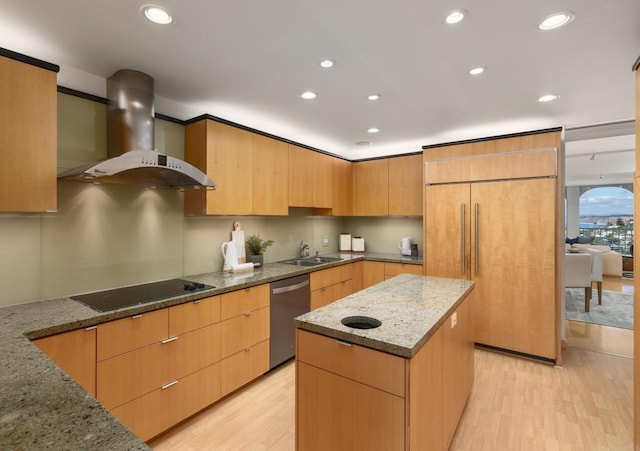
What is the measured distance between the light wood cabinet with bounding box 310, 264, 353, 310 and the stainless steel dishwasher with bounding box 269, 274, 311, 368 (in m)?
0.19

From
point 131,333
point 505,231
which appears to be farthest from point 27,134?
point 505,231

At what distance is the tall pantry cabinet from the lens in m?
3.12

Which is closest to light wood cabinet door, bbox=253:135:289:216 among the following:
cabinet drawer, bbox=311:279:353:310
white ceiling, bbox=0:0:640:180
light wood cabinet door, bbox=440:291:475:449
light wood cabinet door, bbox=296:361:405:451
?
white ceiling, bbox=0:0:640:180

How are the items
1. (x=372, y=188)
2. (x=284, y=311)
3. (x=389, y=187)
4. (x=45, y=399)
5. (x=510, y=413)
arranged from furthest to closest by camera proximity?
(x=372, y=188)
(x=389, y=187)
(x=284, y=311)
(x=510, y=413)
(x=45, y=399)

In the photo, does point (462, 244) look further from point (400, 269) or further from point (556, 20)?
point (556, 20)

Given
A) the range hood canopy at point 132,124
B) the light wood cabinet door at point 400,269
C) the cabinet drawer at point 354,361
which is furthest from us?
the light wood cabinet door at point 400,269

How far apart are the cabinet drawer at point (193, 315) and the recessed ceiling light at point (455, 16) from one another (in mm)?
2396

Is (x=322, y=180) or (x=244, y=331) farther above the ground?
(x=322, y=180)

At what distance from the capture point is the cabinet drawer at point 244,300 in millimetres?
2482

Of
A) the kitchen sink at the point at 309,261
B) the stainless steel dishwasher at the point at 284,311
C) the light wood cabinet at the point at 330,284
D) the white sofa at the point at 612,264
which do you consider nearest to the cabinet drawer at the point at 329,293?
the light wood cabinet at the point at 330,284

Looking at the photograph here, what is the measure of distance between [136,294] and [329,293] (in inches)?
81.6

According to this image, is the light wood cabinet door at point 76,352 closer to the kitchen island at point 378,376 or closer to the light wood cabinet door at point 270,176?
the kitchen island at point 378,376

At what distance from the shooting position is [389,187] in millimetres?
4500

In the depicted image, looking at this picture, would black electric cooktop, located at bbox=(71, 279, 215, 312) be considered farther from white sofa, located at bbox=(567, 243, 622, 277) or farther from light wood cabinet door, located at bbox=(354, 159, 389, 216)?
white sofa, located at bbox=(567, 243, 622, 277)
